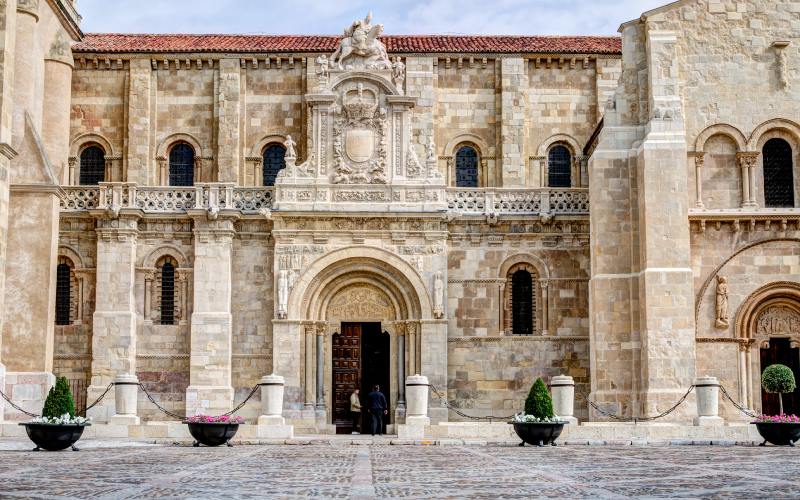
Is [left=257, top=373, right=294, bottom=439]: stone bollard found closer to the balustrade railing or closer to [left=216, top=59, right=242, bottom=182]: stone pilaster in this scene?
the balustrade railing

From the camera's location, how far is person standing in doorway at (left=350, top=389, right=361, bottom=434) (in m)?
32.2

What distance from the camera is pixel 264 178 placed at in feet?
120

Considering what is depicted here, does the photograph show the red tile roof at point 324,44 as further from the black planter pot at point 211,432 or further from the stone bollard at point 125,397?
the black planter pot at point 211,432

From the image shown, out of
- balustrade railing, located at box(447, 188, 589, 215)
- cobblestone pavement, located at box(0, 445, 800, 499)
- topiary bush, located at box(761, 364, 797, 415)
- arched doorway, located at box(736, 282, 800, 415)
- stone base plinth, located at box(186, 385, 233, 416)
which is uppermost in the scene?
balustrade railing, located at box(447, 188, 589, 215)

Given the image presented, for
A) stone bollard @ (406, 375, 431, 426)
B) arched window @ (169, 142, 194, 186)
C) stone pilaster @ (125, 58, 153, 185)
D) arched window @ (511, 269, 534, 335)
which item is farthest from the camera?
arched window @ (169, 142, 194, 186)

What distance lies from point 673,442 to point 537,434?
3441 mm

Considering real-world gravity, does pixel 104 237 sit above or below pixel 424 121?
below

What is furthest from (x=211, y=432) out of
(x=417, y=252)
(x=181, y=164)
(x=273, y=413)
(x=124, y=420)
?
(x=181, y=164)

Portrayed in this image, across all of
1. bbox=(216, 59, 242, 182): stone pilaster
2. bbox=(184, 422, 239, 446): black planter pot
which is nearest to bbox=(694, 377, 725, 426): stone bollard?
bbox=(184, 422, 239, 446): black planter pot

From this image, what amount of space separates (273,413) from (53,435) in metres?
7.22

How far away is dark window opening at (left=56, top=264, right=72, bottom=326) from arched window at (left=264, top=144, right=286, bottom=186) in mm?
7204

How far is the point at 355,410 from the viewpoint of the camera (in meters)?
32.2

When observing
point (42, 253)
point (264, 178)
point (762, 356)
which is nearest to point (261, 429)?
point (42, 253)

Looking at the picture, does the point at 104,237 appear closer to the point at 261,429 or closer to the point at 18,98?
the point at 18,98
